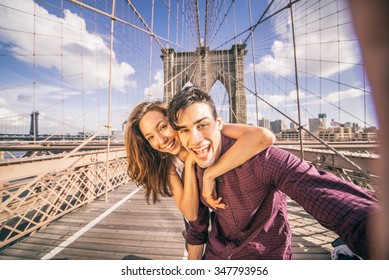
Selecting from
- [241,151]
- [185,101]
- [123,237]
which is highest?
[185,101]

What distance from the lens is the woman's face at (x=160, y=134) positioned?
3.34ft

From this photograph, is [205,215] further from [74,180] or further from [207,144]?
[74,180]

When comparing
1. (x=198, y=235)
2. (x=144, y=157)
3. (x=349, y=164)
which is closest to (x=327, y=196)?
(x=198, y=235)

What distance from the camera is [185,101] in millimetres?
748

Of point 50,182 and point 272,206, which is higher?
point 272,206

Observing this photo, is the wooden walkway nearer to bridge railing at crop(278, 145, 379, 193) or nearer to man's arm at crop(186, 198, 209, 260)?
bridge railing at crop(278, 145, 379, 193)

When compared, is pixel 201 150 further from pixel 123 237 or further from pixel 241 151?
pixel 123 237

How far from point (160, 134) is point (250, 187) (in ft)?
1.97

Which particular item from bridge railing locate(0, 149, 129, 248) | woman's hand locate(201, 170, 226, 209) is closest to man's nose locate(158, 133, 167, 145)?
woman's hand locate(201, 170, 226, 209)

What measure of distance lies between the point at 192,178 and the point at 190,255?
454mm

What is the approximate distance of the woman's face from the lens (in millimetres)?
1017

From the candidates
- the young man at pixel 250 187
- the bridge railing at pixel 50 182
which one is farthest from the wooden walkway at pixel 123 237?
the young man at pixel 250 187

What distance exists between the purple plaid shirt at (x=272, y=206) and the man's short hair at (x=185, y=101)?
22 cm

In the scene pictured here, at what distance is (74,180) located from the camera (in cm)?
295
